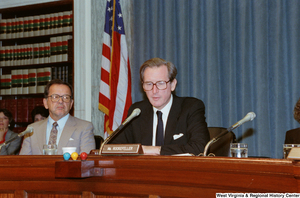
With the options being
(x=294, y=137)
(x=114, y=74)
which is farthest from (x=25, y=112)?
(x=294, y=137)

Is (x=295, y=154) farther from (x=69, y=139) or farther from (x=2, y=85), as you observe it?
(x=2, y=85)

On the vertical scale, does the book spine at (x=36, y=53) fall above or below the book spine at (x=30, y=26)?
below

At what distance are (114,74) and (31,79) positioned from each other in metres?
1.38

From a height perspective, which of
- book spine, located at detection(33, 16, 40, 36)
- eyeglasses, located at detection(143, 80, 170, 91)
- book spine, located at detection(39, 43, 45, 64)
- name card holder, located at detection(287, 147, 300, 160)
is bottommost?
name card holder, located at detection(287, 147, 300, 160)

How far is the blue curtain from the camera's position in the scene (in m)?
3.63

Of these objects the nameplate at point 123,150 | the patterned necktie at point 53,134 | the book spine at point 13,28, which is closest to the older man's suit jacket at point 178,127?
the patterned necktie at point 53,134

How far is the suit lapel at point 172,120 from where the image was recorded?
7.97 feet

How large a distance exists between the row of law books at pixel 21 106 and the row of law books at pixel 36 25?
938 mm

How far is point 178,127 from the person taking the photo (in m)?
2.45

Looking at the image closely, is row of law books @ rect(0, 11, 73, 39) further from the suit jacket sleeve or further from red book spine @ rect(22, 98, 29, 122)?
the suit jacket sleeve

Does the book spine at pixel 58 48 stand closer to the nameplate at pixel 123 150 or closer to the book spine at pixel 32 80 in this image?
the book spine at pixel 32 80

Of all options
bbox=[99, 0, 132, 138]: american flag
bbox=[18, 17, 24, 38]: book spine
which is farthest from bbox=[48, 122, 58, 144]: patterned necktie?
bbox=[18, 17, 24, 38]: book spine

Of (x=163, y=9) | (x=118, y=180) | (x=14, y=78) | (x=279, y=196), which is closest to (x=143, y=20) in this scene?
(x=163, y=9)

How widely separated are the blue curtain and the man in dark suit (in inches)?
56.4
